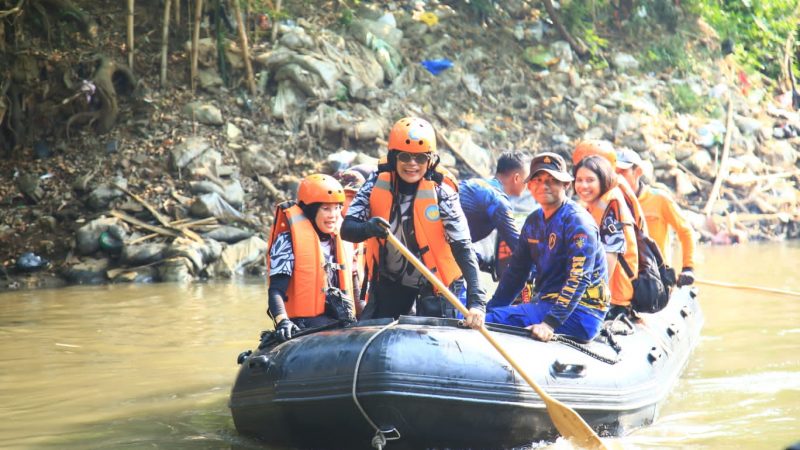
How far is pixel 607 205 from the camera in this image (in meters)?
6.57

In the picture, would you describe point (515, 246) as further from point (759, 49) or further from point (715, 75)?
point (759, 49)

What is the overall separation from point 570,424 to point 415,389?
789mm

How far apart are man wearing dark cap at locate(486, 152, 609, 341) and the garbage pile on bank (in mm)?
7375

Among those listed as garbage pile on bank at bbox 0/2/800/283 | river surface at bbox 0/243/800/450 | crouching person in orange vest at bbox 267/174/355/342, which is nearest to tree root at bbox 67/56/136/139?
garbage pile on bank at bbox 0/2/800/283

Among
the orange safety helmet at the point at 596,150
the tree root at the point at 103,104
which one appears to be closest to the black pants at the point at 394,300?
the orange safety helmet at the point at 596,150

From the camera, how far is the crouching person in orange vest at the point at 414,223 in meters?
5.57

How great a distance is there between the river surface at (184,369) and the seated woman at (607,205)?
1045 millimetres

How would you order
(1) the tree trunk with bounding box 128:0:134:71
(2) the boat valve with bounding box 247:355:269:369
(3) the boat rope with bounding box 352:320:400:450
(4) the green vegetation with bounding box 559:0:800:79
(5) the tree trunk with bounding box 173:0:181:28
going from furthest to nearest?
(4) the green vegetation with bounding box 559:0:800:79 < (5) the tree trunk with bounding box 173:0:181:28 < (1) the tree trunk with bounding box 128:0:134:71 < (2) the boat valve with bounding box 247:355:269:369 < (3) the boat rope with bounding box 352:320:400:450

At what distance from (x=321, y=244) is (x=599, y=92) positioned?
13.0 m

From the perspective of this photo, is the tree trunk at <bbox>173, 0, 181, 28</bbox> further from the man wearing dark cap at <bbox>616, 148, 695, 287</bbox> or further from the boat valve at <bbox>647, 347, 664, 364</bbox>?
the boat valve at <bbox>647, 347, 664, 364</bbox>

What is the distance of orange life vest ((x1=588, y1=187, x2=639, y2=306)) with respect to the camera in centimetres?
656

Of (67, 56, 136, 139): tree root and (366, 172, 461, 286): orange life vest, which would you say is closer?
(366, 172, 461, 286): orange life vest

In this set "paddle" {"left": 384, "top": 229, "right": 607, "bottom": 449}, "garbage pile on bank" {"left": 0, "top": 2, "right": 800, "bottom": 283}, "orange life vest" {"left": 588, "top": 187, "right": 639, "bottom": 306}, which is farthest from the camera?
"garbage pile on bank" {"left": 0, "top": 2, "right": 800, "bottom": 283}

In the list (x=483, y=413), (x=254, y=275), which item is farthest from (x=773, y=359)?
(x=254, y=275)
